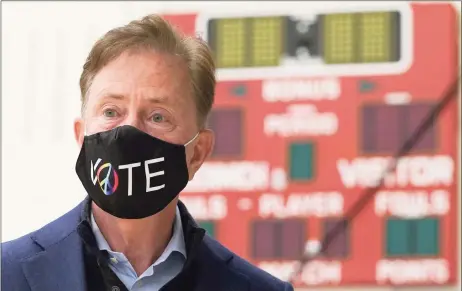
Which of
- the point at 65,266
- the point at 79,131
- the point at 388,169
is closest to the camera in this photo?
the point at 65,266

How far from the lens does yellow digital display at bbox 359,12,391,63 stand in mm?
2832

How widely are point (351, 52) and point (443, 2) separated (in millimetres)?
306

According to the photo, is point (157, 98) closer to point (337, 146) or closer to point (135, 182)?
point (135, 182)

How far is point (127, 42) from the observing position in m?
1.25

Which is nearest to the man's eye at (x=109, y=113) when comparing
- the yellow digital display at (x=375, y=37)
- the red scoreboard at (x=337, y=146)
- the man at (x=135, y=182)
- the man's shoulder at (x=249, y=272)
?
the man at (x=135, y=182)

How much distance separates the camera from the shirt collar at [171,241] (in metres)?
1.24

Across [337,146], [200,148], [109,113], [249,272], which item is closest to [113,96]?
[109,113]

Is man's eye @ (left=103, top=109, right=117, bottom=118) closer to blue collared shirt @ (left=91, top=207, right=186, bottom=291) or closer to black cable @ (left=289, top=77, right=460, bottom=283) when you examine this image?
blue collared shirt @ (left=91, top=207, right=186, bottom=291)

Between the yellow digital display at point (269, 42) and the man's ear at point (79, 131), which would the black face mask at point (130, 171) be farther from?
the yellow digital display at point (269, 42)

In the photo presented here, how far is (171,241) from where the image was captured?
4.20 ft

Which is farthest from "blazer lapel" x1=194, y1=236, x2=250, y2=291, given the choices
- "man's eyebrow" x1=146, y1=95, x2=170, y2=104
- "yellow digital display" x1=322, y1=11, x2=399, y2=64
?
"yellow digital display" x1=322, y1=11, x2=399, y2=64

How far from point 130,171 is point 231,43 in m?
1.63

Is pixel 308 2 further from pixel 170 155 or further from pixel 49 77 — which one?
pixel 170 155

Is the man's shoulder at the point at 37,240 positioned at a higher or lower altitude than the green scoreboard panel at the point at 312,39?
lower
